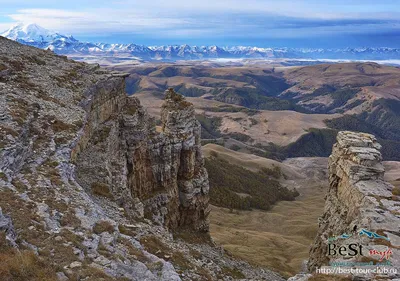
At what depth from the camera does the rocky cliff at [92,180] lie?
2004 cm

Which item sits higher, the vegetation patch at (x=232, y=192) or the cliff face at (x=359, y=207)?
the cliff face at (x=359, y=207)

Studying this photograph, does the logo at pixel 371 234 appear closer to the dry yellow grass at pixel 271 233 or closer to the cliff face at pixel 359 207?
Answer: the cliff face at pixel 359 207

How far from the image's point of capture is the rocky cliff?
2004 cm

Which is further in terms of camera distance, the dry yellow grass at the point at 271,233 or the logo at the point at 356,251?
the dry yellow grass at the point at 271,233

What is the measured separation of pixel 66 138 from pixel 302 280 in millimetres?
26002

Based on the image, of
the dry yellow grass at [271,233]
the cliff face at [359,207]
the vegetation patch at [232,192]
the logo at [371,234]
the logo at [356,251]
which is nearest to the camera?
the logo at [356,251]

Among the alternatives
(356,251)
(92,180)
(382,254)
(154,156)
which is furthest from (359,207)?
(154,156)

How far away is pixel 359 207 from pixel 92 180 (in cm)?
2964

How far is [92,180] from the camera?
3434 cm

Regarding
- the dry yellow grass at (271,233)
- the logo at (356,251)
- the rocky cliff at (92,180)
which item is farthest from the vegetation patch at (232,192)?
the logo at (356,251)

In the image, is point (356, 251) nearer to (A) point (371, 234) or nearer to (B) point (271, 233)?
(A) point (371, 234)

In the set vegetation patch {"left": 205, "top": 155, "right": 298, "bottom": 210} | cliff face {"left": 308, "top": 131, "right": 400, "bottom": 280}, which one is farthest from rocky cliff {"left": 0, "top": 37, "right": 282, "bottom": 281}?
vegetation patch {"left": 205, "top": 155, "right": 298, "bottom": 210}

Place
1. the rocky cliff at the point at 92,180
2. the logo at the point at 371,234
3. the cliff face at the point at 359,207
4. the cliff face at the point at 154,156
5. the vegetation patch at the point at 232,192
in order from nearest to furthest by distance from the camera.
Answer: the rocky cliff at the point at 92,180 → the cliff face at the point at 359,207 → the logo at the point at 371,234 → the cliff face at the point at 154,156 → the vegetation patch at the point at 232,192

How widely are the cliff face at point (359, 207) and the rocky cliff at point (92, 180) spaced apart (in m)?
11.5
